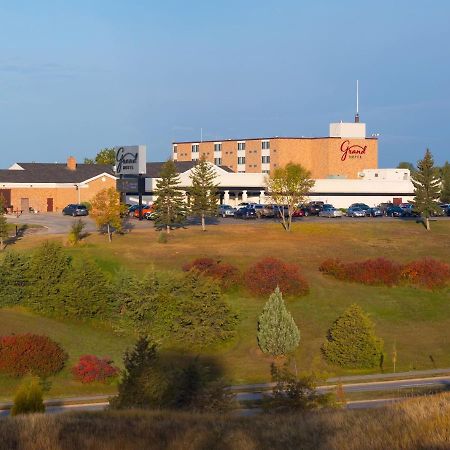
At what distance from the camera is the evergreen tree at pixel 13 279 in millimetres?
49531

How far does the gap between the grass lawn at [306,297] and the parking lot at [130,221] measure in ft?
12.2

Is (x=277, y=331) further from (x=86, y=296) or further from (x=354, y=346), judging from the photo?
(x=86, y=296)

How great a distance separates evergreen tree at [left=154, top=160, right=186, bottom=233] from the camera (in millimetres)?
70125

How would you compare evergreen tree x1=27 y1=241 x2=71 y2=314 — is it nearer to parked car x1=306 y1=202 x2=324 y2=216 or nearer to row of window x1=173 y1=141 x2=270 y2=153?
parked car x1=306 y1=202 x2=324 y2=216

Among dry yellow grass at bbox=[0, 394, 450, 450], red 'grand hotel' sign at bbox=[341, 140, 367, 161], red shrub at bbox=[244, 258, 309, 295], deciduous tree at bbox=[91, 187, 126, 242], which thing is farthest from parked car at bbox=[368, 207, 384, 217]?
dry yellow grass at bbox=[0, 394, 450, 450]

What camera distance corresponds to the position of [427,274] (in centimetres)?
5766

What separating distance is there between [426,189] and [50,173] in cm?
4414

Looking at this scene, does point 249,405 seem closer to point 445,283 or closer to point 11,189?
point 445,283

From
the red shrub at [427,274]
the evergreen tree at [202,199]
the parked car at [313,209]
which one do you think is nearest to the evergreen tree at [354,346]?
the red shrub at [427,274]

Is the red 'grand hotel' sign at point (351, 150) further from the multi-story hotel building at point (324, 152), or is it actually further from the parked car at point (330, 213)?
the parked car at point (330, 213)

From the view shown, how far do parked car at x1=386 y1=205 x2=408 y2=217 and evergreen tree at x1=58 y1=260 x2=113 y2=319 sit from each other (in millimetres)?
47076

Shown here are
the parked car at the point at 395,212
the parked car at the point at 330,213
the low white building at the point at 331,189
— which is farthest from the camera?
the low white building at the point at 331,189

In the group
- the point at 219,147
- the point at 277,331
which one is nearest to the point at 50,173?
the point at 219,147

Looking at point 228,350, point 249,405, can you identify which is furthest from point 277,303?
point 249,405
